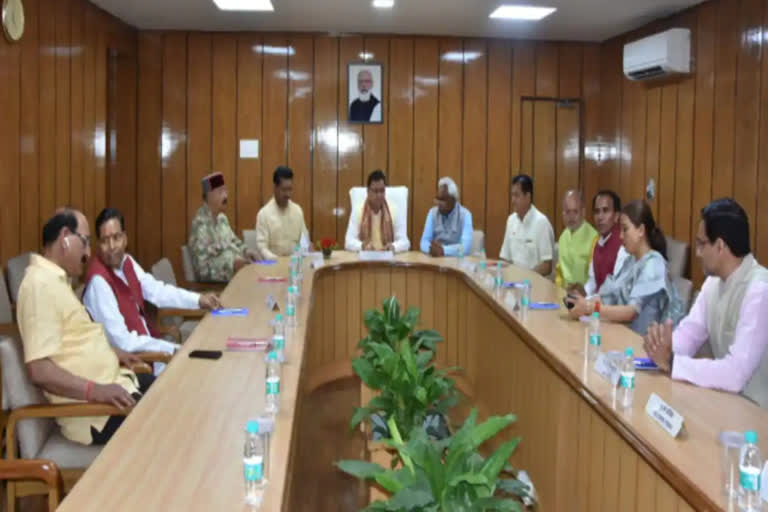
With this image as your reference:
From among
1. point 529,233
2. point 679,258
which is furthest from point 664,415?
point 679,258

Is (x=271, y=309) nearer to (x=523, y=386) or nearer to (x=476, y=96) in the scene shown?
(x=523, y=386)

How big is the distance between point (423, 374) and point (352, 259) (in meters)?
2.39

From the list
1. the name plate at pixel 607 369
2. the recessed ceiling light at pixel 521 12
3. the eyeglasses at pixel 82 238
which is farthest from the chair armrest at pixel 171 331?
the recessed ceiling light at pixel 521 12

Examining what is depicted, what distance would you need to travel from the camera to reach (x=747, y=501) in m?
1.53

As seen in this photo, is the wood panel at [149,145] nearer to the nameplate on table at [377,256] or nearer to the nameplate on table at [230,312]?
the nameplate on table at [377,256]

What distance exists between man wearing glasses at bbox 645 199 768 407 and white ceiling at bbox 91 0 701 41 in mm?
3946

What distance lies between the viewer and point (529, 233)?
5.83 metres

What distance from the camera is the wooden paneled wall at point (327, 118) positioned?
7656 millimetres

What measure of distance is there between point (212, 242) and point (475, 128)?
3.32m

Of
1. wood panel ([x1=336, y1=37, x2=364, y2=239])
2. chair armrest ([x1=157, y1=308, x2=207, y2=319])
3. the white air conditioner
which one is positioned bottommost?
chair armrest ([x1=157, y1=308, x2=207, y2=319])

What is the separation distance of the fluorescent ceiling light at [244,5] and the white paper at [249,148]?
61.5 inches

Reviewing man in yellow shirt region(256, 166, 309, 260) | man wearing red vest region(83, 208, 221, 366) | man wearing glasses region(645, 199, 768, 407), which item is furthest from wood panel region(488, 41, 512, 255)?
man wearing glasses region(645, 199, 768, 407)

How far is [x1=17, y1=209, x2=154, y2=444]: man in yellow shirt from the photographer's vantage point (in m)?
2.69

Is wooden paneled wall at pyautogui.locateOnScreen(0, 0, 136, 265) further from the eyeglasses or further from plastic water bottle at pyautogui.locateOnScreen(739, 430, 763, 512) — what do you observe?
plastic water bottle at pyautogui.locateOnScreen(739, 430, 763, 512)
